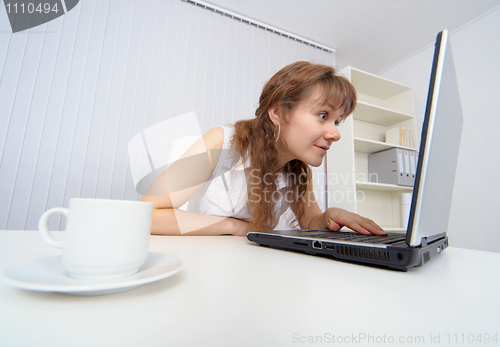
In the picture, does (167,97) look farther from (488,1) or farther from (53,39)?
(488,1)

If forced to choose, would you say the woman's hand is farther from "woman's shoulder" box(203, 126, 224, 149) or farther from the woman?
"woman's shoulder" box(203, 126, 224, 149)

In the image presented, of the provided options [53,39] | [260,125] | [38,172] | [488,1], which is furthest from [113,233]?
[488,1]

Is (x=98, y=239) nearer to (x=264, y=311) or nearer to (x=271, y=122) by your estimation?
(x=264, y=311)

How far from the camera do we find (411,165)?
255 centimetres

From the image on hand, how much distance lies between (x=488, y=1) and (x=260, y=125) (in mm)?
2709

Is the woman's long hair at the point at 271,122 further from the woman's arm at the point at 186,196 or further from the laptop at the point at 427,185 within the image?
the laptop at the point at 427,185

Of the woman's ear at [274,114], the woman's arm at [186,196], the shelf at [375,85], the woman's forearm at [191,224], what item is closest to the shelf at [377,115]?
the shelf at [375,85]

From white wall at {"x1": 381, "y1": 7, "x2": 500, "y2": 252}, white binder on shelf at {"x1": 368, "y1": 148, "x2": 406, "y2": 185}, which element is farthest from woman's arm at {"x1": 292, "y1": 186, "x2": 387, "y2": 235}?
white wall at {"x1": 381, "y1": 7, "x2": 500, "y2": 252}

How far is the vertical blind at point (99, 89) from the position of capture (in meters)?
1.67

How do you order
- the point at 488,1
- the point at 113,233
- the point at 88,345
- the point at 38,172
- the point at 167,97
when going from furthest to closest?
the point at 488,1 → the point at 167,97 → the point at 38,172 → the point at 113,233 → the point at 88,345

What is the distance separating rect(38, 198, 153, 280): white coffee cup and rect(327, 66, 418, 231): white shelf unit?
7.75 feet

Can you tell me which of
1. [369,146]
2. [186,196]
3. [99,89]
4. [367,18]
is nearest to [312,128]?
[186,196]

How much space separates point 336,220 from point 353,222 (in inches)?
4.1

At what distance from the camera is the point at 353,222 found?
78 cm
